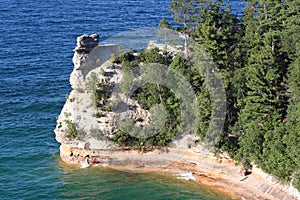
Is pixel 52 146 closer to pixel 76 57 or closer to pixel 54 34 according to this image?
pixel 76 57

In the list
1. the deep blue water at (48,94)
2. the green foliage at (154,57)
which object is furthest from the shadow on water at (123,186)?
the green foliage at (154,57)

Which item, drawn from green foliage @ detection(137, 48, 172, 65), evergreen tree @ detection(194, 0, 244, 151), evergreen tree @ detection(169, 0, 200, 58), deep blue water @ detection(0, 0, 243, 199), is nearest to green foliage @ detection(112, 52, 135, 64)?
green foliage @ detection(137, 48, 172, 65)

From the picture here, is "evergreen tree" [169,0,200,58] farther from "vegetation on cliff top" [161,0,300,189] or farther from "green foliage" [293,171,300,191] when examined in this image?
"green foliage" [293,171,300,191]

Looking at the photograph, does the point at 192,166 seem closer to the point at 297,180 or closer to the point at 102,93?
the point at 297,180

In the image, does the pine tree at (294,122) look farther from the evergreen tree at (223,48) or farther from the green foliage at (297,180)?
the evergreen tree at (223,48)

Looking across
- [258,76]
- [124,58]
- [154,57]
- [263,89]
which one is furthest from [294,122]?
[124,58]

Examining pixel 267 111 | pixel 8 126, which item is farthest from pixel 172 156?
pixel 8 126
